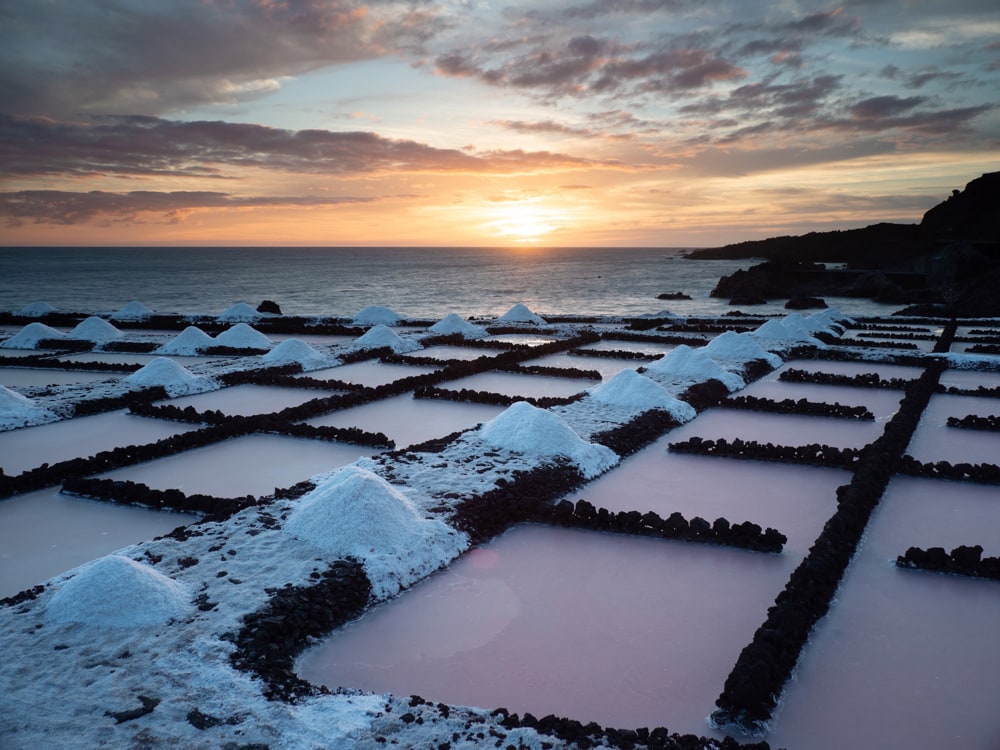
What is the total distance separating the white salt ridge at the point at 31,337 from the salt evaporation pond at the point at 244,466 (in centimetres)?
1497

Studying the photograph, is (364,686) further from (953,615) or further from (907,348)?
(907,348)

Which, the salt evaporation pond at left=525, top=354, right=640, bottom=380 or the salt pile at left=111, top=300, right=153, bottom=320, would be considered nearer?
the salt evaporation pond at left=525, top=354, right=640, bottom=380

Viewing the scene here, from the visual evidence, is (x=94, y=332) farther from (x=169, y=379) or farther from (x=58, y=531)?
(x=58, y=531)

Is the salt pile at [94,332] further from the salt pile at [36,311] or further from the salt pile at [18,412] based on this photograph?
the salt pile at [18,412]

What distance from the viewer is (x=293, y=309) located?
48.6 metres

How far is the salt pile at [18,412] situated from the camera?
1206 cm

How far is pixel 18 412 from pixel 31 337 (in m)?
11.9

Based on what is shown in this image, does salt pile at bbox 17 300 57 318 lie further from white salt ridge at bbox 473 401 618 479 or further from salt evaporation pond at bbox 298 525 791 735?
salt evaporation pond at bbox 298 525 791 735

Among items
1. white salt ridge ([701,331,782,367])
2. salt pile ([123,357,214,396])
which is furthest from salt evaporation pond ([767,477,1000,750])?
salt pile ([123,357,214,396])

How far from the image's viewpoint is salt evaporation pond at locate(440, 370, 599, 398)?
15.1 meters

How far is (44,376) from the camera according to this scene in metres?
17.2

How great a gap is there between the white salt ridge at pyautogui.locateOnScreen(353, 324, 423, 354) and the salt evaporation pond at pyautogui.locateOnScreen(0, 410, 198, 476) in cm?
858

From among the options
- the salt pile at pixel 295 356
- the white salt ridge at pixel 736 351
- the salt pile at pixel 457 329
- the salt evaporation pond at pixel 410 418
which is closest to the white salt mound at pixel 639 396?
the salt evaporation pond at pixel 410 418

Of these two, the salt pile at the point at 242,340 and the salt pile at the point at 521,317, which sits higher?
the salt pile at the point at 521,317
